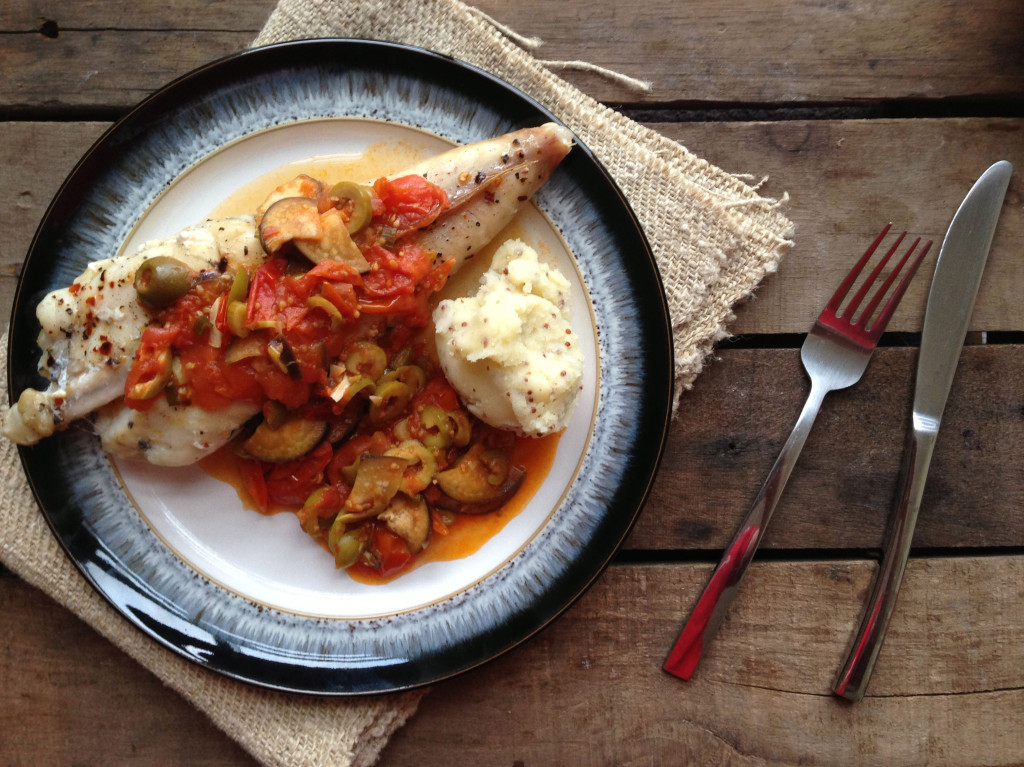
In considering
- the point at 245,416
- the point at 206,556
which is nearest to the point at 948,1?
the point at 245,416

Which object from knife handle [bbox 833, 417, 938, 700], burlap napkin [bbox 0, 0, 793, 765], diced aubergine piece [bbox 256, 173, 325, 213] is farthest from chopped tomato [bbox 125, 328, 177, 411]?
knife handle [bbox 833, 417, 938, 700]

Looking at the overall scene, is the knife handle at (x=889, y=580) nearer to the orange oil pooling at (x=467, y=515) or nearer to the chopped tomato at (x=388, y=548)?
the orange oil pooling at (x=467, y=515)

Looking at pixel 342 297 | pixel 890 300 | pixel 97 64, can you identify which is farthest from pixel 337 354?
pixel 890 300

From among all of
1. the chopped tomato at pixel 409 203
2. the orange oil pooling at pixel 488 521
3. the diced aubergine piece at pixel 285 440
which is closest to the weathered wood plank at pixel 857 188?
the orange oil pooling at pixel 488 521

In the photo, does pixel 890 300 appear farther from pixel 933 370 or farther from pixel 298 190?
pixel 298 190

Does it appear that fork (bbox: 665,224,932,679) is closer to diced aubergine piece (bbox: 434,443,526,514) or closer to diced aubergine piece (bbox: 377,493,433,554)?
diced aubergine piece (bbox: 434,443,526,514)

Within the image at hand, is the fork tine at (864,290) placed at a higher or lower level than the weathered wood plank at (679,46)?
lower

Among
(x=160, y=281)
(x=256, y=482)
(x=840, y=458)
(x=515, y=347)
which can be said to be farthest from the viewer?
(x=840, y=458)
